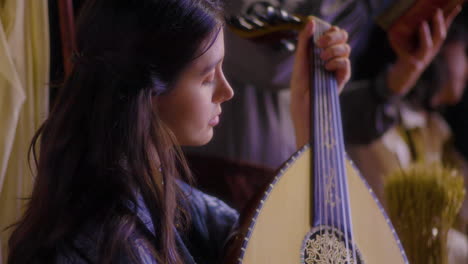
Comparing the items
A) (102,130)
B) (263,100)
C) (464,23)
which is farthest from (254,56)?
(464,23)

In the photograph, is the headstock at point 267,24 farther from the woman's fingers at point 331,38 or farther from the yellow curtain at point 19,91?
the yellow curtain at point 19,91

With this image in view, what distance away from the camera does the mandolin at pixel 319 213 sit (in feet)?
2.22

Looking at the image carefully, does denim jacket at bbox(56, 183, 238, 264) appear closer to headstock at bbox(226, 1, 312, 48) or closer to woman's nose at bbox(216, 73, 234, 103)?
woman's nose at bbox(216, 73, 234, 103)

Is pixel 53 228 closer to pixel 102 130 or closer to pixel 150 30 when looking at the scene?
pixel 102 130

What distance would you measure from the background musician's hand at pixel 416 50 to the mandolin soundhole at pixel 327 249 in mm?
587

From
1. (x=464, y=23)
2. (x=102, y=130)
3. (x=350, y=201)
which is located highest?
(x=464, y=23)

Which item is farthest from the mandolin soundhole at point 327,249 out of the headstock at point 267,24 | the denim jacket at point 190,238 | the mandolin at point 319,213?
the headstock at point 267,24

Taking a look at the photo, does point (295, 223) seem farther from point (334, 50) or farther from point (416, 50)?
point (416, 50)

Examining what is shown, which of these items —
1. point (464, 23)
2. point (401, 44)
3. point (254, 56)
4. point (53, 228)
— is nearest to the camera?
point (53, 228)

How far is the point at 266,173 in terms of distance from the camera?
113cm

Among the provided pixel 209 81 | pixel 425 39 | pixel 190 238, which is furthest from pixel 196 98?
pixel 425 39

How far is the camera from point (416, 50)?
1195 mm

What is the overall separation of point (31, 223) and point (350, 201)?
0.42 meters

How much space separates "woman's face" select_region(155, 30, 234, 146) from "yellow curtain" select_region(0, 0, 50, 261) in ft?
0.69
